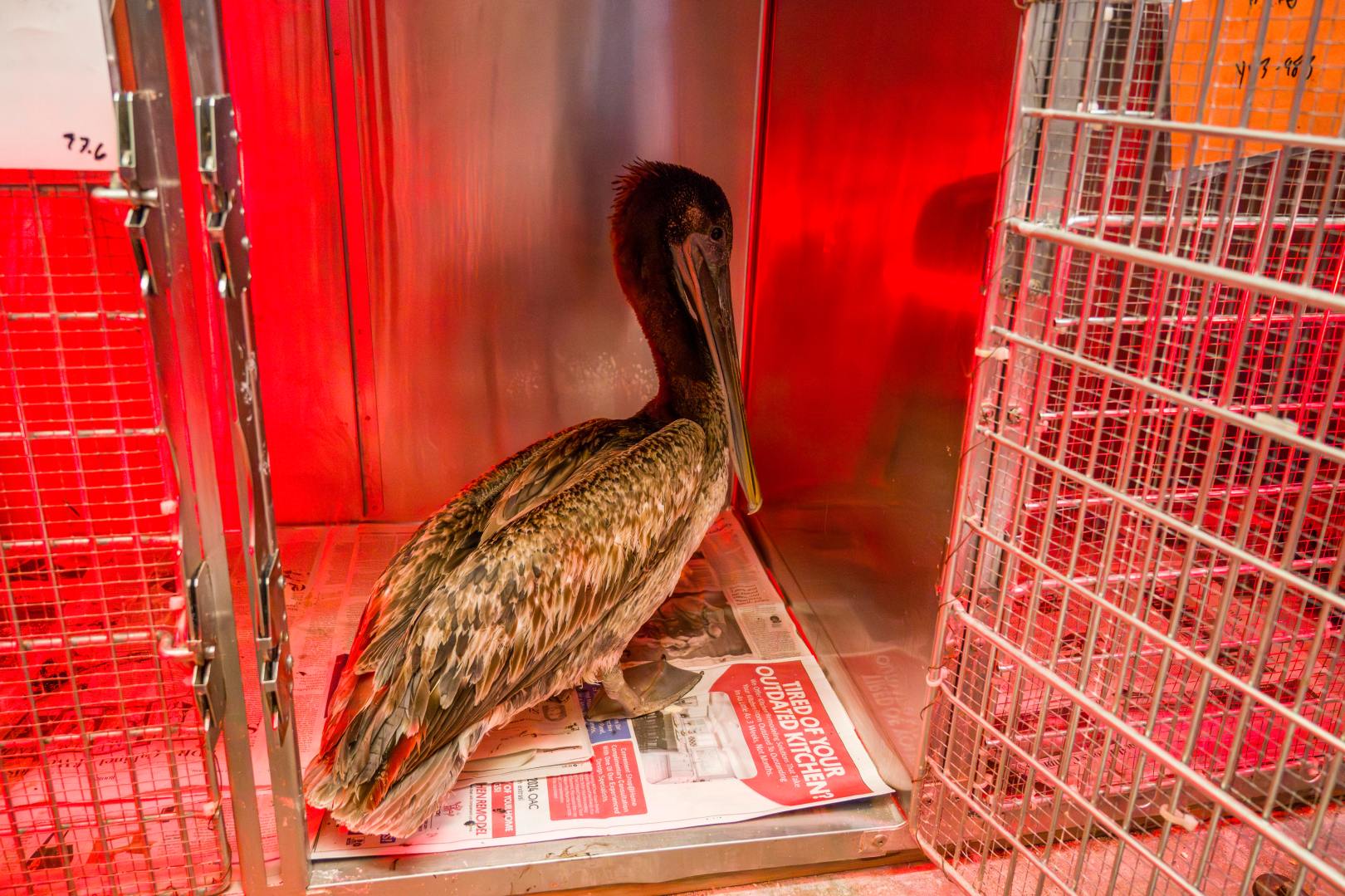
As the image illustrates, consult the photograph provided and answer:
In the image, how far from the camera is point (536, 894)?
1056mm

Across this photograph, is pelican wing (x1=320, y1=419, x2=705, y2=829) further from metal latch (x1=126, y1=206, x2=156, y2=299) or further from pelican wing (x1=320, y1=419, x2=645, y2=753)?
metal latch (x1=126, y1=206, x2=156, y2=299)

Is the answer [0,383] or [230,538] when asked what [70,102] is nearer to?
[0,383]

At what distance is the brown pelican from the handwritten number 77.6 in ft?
1.83

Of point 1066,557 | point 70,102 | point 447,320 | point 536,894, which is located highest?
point 70,102

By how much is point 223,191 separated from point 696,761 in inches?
34.4

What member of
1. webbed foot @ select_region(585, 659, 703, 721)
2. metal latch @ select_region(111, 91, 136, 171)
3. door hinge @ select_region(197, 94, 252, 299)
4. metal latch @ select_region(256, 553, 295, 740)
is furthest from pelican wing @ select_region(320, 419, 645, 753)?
metal latch @ select_region(111, 91, 136, 171)

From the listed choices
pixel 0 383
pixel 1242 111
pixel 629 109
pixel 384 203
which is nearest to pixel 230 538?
pixel 384 203

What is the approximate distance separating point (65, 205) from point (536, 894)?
0.87 m

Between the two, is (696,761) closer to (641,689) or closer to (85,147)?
(641,689)

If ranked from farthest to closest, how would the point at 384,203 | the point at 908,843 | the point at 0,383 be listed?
the point at 384,203
the point at 908,843
the point at 0,383

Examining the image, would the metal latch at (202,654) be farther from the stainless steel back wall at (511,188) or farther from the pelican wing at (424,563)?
the stainless steel back wall at (511,188)

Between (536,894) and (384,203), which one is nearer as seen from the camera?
(536,894)

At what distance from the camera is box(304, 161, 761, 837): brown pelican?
100 cm

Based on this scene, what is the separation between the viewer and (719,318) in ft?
4.61
